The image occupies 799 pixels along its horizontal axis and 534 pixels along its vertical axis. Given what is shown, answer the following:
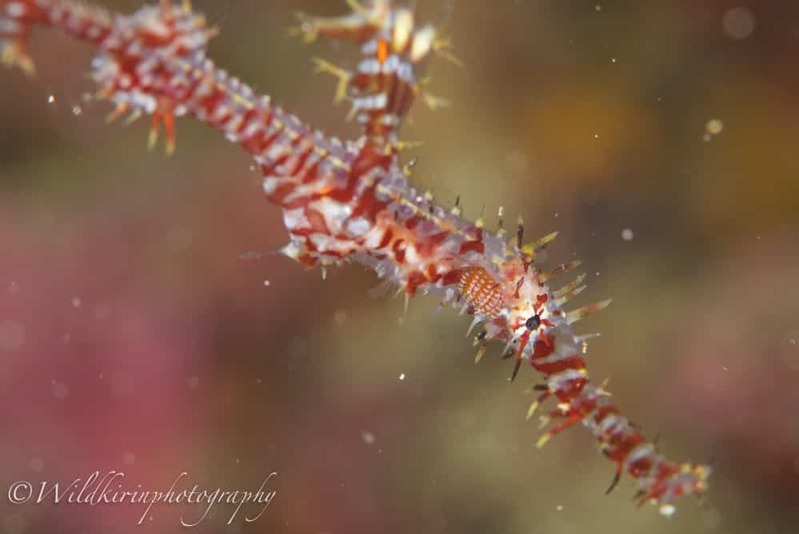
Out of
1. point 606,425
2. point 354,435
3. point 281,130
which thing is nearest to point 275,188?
point 281,130

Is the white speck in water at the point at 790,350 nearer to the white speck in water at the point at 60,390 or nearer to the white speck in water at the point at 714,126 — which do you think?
the white speck in water at the point at 714,126

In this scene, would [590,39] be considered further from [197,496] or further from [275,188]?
[197,496]

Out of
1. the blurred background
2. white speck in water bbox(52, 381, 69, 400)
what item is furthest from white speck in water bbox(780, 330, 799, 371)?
white speck in water bbox(52, 381, 69, 400)

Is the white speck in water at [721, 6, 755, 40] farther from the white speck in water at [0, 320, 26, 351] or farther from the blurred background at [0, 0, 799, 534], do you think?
the white speck in water at [0, 320, 26, 351]

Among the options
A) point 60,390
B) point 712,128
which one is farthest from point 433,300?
point 60,390

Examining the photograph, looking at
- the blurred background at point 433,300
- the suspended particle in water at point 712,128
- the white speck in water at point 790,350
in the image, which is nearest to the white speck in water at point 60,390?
the blurred background at point 433,300

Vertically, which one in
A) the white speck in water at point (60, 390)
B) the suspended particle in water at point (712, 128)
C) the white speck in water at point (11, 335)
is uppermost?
the suspended particle in water at point (712, 128)
